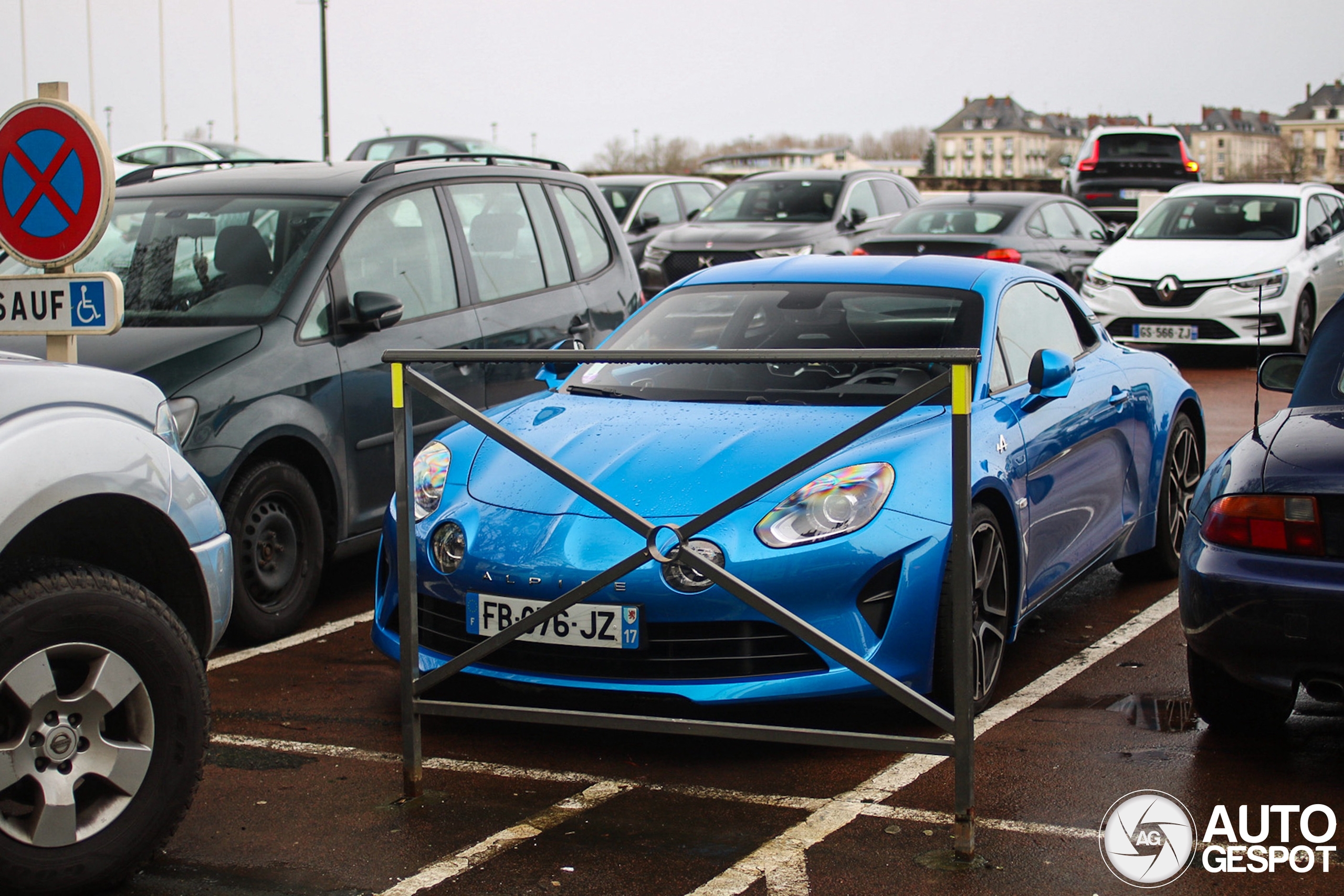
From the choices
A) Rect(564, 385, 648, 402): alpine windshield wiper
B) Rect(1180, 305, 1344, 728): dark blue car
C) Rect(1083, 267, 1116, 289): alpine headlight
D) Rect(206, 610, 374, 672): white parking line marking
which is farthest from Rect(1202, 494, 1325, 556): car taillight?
Rect(1083, 267, 1116, 289): alpine headlight

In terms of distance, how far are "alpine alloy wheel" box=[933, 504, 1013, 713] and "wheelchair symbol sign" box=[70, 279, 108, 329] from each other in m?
2.70

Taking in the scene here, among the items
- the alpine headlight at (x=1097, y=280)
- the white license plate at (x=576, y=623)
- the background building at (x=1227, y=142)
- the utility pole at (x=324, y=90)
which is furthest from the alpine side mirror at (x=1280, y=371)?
the background building at (x=1227, y=142)

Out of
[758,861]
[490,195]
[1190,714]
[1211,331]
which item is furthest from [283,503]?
[1211,331]

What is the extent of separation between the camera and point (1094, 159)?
72.1 ft

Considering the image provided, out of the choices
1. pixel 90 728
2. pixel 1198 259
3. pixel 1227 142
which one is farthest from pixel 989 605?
pixel 1227 142

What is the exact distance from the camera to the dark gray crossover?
1417cm

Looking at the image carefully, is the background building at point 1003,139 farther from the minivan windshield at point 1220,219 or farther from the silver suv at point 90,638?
the silver suv at point 90,638

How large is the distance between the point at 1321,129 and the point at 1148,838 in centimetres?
19039

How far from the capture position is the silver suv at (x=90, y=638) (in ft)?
10.5

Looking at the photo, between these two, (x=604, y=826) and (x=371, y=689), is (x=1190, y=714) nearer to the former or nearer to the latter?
(x=604, y=826)

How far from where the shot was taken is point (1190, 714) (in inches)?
184

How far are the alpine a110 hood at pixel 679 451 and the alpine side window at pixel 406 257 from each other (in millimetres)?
1762

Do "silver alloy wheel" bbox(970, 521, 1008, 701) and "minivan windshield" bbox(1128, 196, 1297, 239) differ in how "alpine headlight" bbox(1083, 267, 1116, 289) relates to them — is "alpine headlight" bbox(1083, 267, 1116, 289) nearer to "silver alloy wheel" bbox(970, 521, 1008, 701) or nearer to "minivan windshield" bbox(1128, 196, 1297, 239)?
"minivan windshield" bbox(1128, 196, 1297, 239)

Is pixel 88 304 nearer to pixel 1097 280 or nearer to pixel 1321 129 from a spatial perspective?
pixel 1097 280
